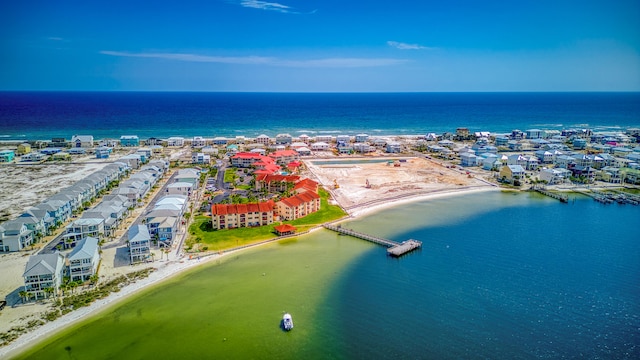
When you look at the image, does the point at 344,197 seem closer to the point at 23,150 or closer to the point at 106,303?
the point at 106,303

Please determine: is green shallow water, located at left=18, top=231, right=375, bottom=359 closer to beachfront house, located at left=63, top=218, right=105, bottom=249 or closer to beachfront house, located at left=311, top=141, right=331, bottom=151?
beachfront house, located at left=63, top=218, right=105, bottom=249

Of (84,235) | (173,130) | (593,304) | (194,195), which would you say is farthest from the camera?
(173,130)

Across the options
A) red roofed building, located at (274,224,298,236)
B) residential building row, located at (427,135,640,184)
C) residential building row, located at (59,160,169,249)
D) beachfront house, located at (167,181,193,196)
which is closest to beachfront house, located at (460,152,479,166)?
residential building row, located at (427,135,640,184)

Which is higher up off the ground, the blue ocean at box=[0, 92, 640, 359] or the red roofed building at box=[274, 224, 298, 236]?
the red roofed building at box=[274, 224, 298, 236]

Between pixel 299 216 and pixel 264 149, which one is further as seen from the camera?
pixel 264 149

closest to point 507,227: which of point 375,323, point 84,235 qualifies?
point 375,323

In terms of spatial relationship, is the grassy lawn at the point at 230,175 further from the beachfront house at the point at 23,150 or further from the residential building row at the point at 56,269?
the beachfront house at the point at 23,150

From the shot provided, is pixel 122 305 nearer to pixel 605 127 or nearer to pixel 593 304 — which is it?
pixel 593 304
